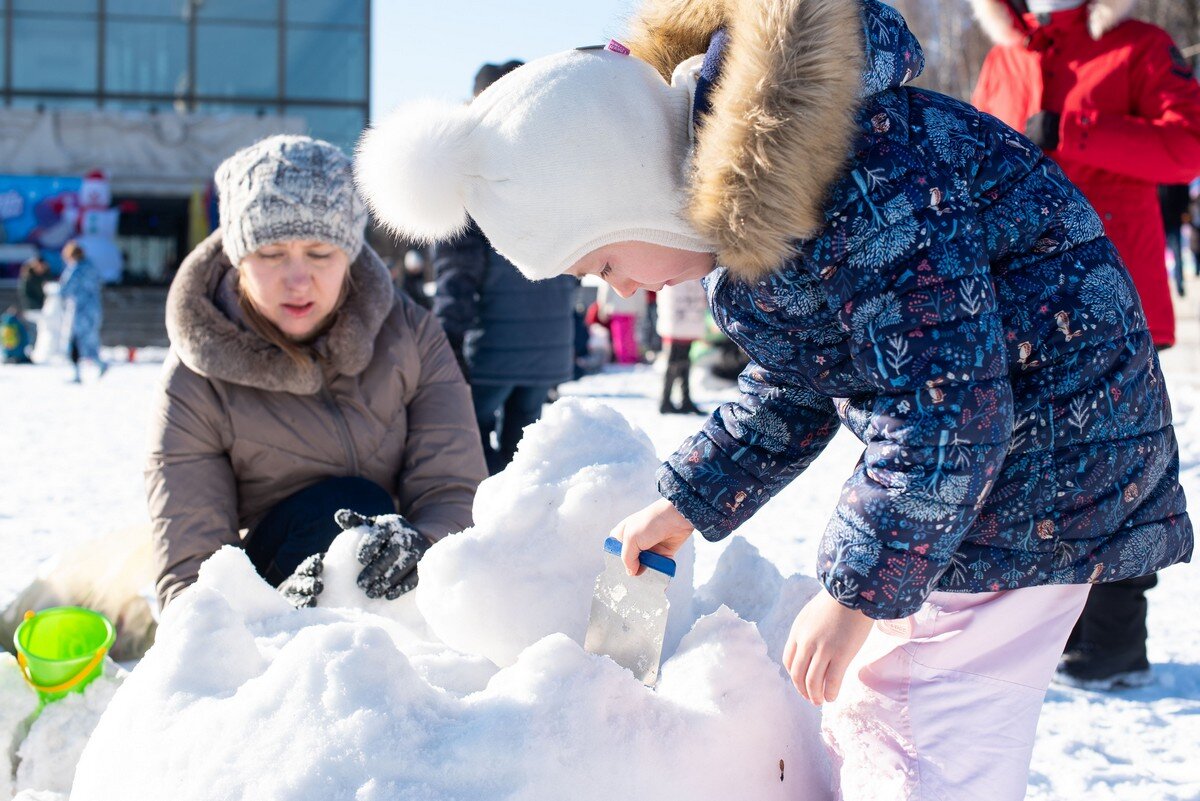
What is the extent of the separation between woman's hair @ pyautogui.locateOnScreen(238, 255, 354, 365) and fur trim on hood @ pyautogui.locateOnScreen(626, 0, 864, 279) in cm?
138

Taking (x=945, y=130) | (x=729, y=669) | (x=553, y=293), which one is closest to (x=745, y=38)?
(x=945, y=130)

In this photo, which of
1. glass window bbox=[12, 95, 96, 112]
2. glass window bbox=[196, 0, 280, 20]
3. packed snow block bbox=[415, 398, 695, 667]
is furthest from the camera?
glass window bbox=[196, 0, 280, 20]

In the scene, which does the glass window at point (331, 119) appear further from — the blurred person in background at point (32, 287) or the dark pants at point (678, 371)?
the dark pants at point (678, 371)

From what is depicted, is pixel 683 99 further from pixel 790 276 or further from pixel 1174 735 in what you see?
pixel 1174 735

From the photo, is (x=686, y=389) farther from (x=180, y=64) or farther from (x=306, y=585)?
(x=180, y=64)

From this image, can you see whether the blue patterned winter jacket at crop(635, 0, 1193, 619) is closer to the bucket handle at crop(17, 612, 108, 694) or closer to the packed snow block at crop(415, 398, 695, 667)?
the packed snow block at crop(415, 398, 695, 667)

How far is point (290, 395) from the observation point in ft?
8.45

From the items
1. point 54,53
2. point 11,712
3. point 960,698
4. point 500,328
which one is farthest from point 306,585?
point 54,53

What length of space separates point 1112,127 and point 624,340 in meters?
11.1

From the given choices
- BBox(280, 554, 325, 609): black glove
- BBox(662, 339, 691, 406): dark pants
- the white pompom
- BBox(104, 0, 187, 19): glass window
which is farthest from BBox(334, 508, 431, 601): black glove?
BBox(104, 0, 187, 19): glass window

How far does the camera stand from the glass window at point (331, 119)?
2572 cm

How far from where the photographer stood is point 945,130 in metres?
1.43

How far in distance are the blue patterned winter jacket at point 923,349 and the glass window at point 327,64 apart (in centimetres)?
2582

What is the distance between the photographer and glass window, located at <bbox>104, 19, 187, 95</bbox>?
1012 inches
